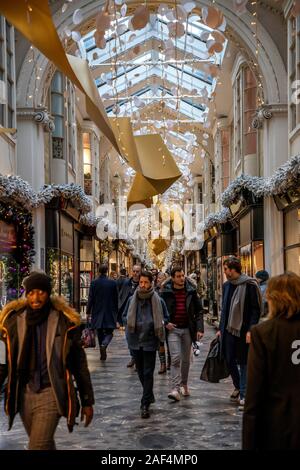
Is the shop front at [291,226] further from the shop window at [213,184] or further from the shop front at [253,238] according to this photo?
the shop window at [213,184]

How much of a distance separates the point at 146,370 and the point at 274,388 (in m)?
4.04

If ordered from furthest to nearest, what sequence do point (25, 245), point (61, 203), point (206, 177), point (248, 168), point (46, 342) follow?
1. point (206, 177)
2. point (248, 168)
3. point (61, 203)
4. point (25, 245)
5. point (46, 342)

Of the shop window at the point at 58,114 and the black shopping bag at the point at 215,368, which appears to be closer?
the black shopping bag at the point at 215,368

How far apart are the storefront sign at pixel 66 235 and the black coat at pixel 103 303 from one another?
17.5ft

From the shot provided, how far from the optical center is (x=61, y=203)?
16.2 m

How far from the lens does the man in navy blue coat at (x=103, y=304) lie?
39.2 ft

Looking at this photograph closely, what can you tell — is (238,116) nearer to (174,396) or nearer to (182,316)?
(182,316)

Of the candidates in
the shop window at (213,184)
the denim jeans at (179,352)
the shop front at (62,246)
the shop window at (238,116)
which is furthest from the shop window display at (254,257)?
the shop window at (213,184)

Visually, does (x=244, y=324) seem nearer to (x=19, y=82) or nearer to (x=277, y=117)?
(x=277, y=117)

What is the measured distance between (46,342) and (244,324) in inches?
160

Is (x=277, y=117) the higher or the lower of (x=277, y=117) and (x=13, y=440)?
the higher

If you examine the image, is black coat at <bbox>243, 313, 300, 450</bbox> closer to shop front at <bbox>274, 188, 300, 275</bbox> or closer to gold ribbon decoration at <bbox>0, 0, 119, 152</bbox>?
gold ribbon decoration at <bbox>0, 0, 119, 152</bbox>

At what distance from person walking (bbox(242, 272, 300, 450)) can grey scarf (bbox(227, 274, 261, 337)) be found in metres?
4.16

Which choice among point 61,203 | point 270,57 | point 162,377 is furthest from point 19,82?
point 162,377
